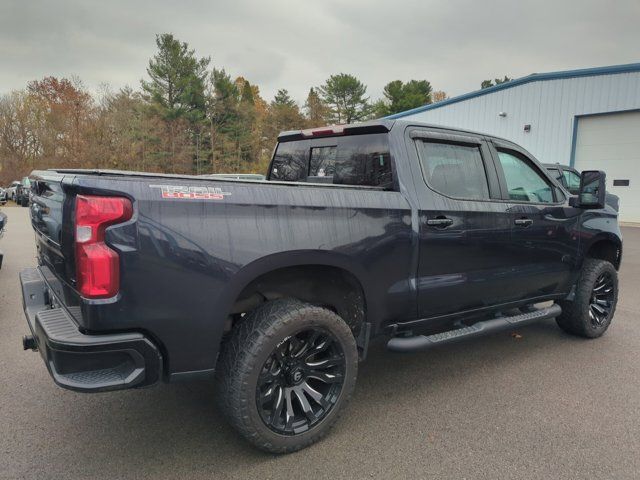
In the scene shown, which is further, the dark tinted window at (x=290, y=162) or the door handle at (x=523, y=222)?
the dark tinted window at (x=290, y=162)

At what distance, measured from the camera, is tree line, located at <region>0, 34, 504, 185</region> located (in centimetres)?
3341

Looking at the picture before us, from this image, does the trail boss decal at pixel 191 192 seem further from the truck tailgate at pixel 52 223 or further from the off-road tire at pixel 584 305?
the off-road tire at pixel 584 305

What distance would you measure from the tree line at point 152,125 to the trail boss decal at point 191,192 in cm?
3271

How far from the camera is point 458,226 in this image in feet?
10.5

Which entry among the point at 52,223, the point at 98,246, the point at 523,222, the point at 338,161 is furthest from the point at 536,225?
the point at 52,223

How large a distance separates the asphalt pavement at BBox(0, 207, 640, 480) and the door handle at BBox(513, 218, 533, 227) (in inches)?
47.4

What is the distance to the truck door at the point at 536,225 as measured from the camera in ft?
12.1

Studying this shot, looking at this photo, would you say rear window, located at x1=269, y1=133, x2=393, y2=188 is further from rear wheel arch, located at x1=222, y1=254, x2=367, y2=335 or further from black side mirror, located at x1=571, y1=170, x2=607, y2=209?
black side mirror, located at x1=571, y1=170, x2=607, y2=209

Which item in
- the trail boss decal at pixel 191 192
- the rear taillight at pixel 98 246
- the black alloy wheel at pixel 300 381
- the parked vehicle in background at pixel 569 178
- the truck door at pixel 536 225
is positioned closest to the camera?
the rear taillight at pixel 98 246

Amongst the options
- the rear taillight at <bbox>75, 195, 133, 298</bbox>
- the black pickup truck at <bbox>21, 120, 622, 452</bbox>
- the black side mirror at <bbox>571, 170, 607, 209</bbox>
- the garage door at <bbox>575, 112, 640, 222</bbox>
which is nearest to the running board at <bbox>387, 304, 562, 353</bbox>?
the black pickup truck at <bbox>21, 120, 622, 452</bbox>

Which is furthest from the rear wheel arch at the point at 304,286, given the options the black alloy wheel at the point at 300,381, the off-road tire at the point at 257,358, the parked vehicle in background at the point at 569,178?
the parked vehicle in background at the point at 569,178

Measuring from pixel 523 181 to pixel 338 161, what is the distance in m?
1.64

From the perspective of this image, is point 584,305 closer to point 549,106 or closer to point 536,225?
point 536,225

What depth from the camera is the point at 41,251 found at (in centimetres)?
299
